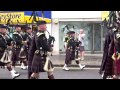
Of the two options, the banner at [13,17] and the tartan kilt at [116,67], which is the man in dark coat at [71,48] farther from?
the banner at [13,17]

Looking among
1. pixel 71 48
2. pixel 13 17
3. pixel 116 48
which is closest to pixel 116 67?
pixel 116 48

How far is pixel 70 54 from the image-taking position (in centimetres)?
1122

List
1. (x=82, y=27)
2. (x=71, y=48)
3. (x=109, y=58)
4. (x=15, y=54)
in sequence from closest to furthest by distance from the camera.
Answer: (x=109, y=58) → (x=15, y=54) → (x=71, y=48) → (x=82, y=27)

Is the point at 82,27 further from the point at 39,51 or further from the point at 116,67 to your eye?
the point at 39,51

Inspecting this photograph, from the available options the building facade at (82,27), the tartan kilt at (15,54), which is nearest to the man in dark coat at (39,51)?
the tartan kilt at (15,54)

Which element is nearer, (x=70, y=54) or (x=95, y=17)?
(x=70, y=54)

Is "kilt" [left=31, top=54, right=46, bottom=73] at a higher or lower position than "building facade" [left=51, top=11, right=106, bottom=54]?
lower

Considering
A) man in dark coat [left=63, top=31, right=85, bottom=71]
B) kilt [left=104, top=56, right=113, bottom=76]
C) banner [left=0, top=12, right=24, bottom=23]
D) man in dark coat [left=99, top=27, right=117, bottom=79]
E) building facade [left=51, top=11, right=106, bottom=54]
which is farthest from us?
banner [left=0, top=12, right=24, bottom=23]

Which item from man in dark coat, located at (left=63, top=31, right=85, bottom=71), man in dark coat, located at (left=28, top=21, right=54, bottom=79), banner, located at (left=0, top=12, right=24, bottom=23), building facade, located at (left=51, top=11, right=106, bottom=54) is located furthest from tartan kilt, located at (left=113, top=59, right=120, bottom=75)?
banner, located at (left=0, top=12, right=24, bottom=23)

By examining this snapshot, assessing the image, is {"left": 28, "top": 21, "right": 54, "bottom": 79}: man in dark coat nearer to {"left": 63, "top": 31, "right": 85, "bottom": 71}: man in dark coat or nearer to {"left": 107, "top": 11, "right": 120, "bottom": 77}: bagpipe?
{"left": 107, "top": 11, "right": 120, "bottom": 77}: bagpipe

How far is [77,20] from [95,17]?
→ 991 mm

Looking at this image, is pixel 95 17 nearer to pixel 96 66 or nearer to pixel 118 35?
pixel 96 66

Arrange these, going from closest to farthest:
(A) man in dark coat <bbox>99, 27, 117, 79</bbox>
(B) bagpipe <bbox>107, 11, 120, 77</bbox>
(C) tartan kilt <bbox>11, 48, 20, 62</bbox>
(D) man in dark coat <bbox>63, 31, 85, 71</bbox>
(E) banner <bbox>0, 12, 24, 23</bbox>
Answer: (B) bagpipe <bbox>107, 11, 120, 77</bbox>
(A) man in dark coat <bbox>99, 27, 117, 79</bbox>
(C) tartan kilt <bbox>11, 48, 20, 62</bbox>
(D) man in dark coat <bbox>63, 31, 85, 71</bbox>
(E) banner <bbox>0, 12, 24, 23</bbox>
